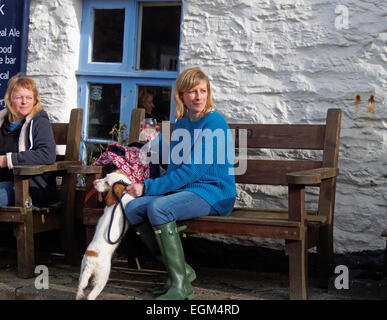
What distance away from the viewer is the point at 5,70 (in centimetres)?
523

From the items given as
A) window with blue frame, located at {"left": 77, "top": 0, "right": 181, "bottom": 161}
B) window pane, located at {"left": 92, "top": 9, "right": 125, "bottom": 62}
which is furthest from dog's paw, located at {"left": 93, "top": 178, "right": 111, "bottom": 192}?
window pane, located at {"left": 92, "top": 9, "right": 125, "bottom": 62}

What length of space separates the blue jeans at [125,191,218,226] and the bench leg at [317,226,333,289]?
775mm

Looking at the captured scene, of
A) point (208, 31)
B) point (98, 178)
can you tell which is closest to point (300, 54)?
point (208, 31)

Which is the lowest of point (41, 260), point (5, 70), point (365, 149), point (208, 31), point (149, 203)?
point (41, 260)

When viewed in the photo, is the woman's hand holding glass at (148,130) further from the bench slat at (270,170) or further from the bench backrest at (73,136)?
the bench slat at (270,170)

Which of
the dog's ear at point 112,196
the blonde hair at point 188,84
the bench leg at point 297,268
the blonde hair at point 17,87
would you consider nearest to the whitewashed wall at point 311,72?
the blonde hair at point 188,84

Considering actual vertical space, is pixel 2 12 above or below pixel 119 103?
above

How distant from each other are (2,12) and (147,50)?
137 centimetres

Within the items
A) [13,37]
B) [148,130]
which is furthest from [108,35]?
[148,130]

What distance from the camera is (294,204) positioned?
322 centimetres

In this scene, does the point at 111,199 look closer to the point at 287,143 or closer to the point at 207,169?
the point at 207,169

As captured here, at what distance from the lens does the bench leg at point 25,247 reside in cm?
387

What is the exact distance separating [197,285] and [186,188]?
0.73 metres
